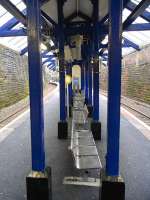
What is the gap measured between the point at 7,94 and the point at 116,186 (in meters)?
11.1

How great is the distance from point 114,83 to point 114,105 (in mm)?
266

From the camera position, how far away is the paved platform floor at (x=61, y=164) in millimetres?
3582

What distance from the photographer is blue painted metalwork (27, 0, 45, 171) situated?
291 cm

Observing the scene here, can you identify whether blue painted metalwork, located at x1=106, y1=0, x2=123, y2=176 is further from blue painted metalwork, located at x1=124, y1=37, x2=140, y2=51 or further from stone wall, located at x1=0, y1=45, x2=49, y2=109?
blue painted metalwork, located at x1=124, y1=37, x2=140, y2=51

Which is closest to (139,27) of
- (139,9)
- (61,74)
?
(61,74)

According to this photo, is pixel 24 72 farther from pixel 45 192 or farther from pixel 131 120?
pixel 45 192

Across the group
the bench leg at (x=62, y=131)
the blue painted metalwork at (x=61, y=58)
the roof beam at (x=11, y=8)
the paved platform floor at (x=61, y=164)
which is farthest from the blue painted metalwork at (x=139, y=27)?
the roof beam at (x=11, y=8)

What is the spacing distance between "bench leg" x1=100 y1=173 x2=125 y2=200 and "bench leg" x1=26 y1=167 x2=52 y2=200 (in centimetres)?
70

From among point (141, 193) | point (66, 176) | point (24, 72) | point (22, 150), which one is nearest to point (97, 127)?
point (22, 150)

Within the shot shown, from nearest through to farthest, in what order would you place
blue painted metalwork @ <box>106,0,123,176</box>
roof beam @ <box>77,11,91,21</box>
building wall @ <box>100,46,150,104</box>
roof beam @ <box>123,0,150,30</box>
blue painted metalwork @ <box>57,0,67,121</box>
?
blue painted metalwork @ <box>106,0,123,176</box> → roof beam @ <box>123,0,150,30</box> → blue painted metalwork @ <box>57,0,67,121</box> → roof beam @ <box>77,11,91,21</box> → building wall @ <box>100,46,150,104</box>

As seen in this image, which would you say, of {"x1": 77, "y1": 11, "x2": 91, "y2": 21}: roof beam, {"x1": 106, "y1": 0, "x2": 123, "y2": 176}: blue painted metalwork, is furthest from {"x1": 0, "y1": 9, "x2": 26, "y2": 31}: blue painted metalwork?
{"x1": 106, "y1": 0, "x2": 123, "y2": 176}: blue painted metalwork

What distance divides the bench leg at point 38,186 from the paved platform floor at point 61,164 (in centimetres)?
32

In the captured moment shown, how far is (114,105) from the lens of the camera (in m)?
3.03

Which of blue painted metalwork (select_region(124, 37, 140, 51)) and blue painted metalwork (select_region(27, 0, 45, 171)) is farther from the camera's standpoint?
blue painted metalwork (select_region(124, 37, 140, 51))
